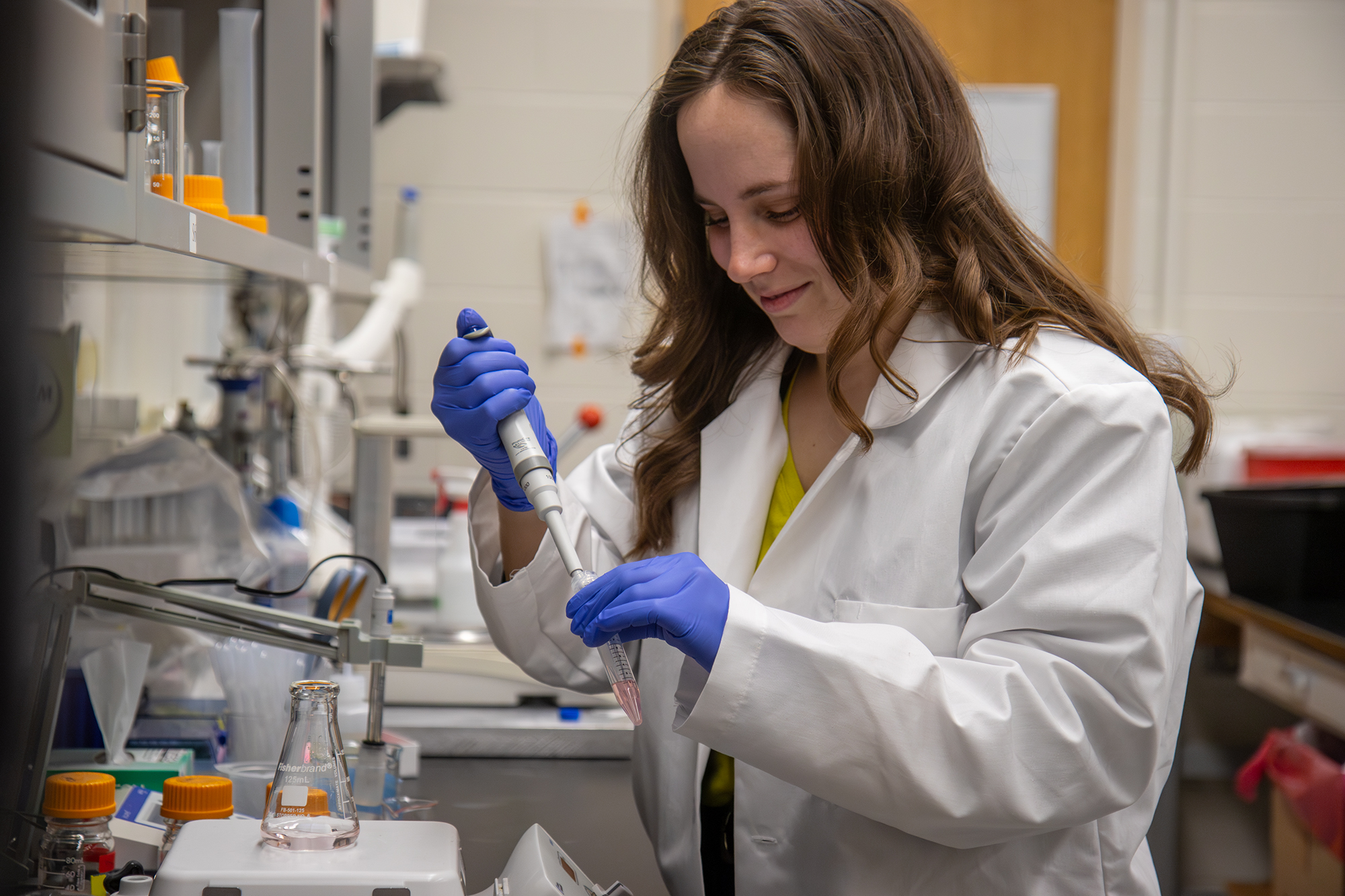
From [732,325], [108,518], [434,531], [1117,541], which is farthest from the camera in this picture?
[434,531]

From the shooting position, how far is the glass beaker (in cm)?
84

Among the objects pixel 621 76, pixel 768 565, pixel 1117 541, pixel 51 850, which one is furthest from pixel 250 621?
pixel 621 76

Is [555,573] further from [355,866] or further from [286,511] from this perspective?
[286,511]

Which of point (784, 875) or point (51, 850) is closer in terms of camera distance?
point (51, 850)

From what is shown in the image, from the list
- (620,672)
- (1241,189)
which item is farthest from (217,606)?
(1241,189)

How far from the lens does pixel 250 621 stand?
3.31ft

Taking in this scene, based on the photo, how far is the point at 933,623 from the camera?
0.93 m

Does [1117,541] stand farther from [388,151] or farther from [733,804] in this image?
[388,151]

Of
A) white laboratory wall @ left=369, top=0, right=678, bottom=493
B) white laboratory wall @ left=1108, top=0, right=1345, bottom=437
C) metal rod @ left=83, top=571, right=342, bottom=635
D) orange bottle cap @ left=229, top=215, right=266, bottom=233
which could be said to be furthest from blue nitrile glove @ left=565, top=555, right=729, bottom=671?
white laboratory wall @ left=1108, top=0, right=1345, bottom=437

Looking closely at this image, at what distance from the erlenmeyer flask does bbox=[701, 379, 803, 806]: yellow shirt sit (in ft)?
1.17

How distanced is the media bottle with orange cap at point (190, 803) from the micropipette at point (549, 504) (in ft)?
1.05

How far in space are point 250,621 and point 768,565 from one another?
18.4 inches

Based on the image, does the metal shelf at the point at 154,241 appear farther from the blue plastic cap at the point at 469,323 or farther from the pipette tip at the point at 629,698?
the pipette tip at the point at 629,698

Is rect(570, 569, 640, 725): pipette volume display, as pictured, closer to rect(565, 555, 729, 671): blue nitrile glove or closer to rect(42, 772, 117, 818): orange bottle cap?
rect(565, 555, 729, 671): blue nitrile glove
